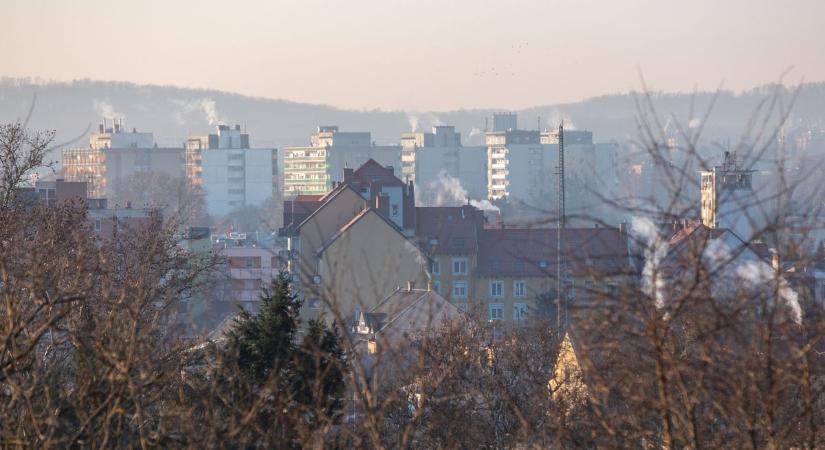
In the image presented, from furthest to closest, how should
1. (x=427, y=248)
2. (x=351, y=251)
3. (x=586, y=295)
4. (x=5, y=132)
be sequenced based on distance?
(x=427, y=248)
(x=351, y=251)
(x=5, y=132)
(x=586, y=295)

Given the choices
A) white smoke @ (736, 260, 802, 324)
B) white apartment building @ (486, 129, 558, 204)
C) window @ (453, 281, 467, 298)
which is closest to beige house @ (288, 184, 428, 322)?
window @ (453, 281, 467, 298)

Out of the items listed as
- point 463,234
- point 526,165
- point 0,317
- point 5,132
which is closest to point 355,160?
point 526,165

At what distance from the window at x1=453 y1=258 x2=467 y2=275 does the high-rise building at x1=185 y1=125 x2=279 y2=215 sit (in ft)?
247

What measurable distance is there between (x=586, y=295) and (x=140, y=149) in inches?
4661

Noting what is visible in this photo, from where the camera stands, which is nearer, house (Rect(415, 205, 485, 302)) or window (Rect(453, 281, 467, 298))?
house (Rect(415, 205, 485, 302))

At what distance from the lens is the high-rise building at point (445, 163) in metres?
132

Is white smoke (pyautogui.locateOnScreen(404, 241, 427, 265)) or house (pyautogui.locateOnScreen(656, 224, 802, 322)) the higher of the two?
house (pyautogui.locateOnScreen(656, 224, 802, 322))

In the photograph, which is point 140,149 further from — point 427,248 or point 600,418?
point 600,418

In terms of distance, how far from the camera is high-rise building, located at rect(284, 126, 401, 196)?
12775cm

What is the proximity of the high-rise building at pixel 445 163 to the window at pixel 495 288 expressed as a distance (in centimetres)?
8668

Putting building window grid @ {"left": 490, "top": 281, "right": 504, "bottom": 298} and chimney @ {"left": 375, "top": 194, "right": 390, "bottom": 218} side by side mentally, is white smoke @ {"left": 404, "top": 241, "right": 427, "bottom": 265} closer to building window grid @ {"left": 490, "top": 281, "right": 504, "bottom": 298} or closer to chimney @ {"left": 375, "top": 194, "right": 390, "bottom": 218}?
building window grid @ {"left": 490, "top": 281, "right": 504, "bottom": 298}

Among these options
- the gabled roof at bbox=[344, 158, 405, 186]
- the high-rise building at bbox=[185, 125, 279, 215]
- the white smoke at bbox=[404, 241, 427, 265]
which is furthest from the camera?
the high-rise building at bbox=[185, 125, 279, 215]

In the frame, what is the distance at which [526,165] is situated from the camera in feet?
419

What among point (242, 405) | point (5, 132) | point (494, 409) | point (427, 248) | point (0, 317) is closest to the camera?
point (242, 405)
